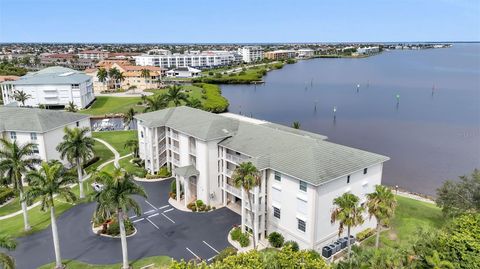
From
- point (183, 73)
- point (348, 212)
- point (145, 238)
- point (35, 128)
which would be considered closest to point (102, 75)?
point (183, 73)

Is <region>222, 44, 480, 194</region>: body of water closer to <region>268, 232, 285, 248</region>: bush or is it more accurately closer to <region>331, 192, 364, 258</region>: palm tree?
<region>268, 232, 285, 248</region>: bush

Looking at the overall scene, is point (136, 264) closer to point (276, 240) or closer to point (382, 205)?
point (276, 240)

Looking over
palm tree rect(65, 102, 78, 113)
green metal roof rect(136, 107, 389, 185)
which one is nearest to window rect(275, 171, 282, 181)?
green metal roof rect(136, 107, 389, 185)

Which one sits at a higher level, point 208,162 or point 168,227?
point 208,162

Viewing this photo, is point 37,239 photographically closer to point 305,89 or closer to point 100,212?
point 100,212

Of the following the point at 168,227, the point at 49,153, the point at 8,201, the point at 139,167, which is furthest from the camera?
the point at 139,167

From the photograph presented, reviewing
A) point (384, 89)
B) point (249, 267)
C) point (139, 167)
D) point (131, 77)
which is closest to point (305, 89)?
point (384, 89)

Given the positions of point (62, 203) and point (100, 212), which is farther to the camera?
point (62, 203)
